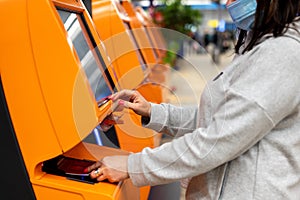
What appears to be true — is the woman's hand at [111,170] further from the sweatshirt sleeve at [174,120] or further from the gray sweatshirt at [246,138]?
the sweatshirt sleeve at [174,120]

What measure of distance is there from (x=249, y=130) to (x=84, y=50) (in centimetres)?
70

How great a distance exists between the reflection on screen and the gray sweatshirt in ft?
1.18

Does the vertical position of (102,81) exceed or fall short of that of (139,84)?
it exceeds it

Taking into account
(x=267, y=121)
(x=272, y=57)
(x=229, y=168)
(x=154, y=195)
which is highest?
(x=272, y=57)

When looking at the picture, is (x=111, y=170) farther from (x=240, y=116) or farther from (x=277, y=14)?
(x=277, y=14)

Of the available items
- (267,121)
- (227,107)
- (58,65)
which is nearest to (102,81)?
(58,65)

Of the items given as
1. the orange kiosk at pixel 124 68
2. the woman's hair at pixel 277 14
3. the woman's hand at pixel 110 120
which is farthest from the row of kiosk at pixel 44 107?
the woman's hair at pixel 277 14

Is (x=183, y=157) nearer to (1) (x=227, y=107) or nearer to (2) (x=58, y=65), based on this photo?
(1) (x=227, y=107)

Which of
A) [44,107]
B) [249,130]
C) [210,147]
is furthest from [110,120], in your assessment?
[249,130]

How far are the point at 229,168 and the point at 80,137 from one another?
0.47 meters

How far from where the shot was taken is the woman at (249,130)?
97cm

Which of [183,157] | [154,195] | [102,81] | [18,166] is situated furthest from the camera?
[154,195]

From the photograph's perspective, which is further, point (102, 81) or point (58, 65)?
point (102, 81)

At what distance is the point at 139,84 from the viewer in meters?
2.29
